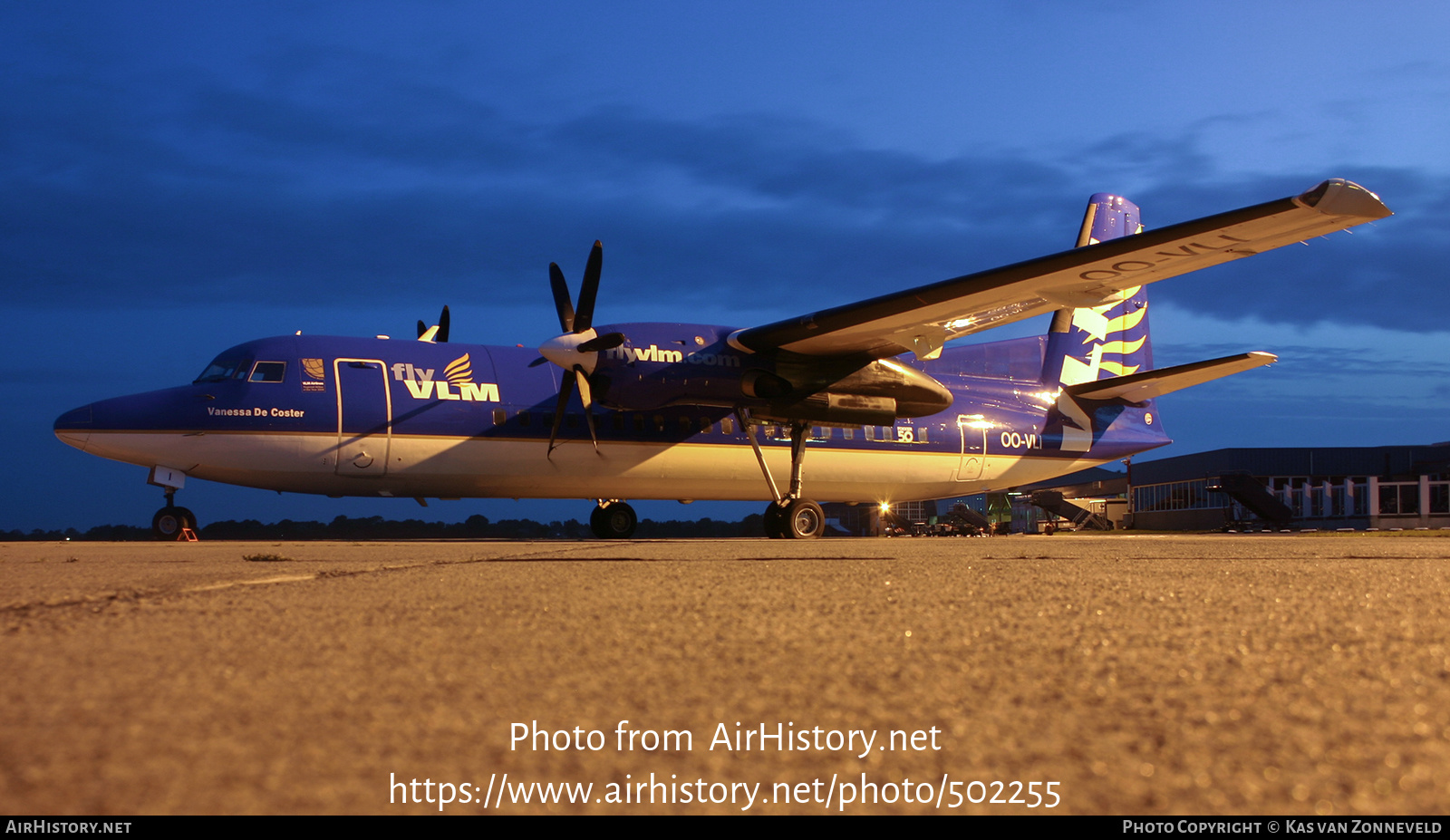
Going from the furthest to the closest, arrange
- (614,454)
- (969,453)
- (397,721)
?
(969,453) < (614,454) < (397,721)

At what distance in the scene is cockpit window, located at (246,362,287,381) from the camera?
13.9 metres

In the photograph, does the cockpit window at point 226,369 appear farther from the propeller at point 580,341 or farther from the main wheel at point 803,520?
the main wheel at point 803,520

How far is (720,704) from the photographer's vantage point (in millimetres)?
1773

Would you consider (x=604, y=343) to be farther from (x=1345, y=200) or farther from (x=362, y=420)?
(x=1345, y=200)

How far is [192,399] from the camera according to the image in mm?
13641

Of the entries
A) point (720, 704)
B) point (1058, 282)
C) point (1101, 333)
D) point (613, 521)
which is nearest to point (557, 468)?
point (613, 521)

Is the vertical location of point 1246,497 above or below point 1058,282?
below

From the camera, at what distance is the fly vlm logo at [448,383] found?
14312mm

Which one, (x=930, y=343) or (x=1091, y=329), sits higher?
(x=1091, y=329)

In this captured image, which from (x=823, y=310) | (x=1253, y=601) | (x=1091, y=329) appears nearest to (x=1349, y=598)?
(x=1253, y=601)

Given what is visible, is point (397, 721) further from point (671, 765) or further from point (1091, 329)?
point (1091, 329)

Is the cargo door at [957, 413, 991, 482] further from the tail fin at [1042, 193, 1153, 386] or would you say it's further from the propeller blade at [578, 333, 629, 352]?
the propeller blade at [578, 333, 629, 352]

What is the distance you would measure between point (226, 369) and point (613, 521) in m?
6.94

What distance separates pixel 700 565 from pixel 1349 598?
344 cm
